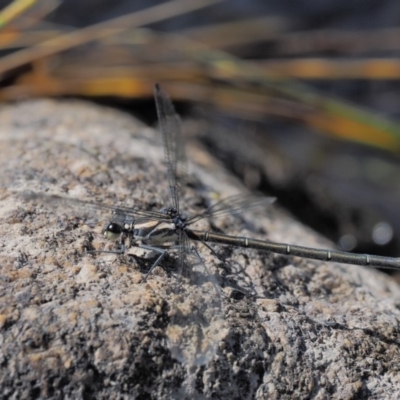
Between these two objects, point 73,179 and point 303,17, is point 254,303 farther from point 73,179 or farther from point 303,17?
point 303,17

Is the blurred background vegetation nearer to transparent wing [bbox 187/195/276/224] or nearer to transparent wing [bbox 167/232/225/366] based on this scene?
transparent wing [bbox 187/195/276/224]

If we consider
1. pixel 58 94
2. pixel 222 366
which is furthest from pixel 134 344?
pixel 58 94

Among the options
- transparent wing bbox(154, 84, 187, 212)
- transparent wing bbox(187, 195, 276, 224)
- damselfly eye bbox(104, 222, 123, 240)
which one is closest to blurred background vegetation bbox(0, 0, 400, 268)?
transparent wing bbox(154, 84, 187, 212)

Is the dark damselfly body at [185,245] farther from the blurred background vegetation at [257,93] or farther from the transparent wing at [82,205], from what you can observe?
the blurred background vegetation at [257,93]

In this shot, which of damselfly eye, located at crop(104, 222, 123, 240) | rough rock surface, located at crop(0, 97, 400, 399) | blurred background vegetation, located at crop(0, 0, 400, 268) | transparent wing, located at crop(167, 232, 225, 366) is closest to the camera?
rough rock surface, located at crop(0, 97, 400, 399)

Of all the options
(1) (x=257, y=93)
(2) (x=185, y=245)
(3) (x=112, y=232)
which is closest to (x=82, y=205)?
(3) (x=112, y=232)

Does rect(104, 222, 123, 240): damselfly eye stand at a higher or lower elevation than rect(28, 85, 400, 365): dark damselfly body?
higher

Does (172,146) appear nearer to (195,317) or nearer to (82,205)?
(82,205)
